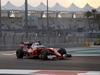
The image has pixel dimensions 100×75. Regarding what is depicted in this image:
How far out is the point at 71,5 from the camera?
119062mm

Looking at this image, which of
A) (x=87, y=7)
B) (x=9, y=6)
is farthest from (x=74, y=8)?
(x=9, y=6)

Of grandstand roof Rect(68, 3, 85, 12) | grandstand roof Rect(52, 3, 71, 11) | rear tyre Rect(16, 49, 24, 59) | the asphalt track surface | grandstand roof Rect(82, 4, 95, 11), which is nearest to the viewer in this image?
the asphalt track surface

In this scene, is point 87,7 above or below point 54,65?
above

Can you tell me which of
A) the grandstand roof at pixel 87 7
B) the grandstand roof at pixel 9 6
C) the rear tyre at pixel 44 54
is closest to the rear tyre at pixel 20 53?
the rear tyre at pixel 44 54

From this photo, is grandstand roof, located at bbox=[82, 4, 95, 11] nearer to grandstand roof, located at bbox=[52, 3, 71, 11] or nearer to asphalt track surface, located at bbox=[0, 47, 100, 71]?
grandstand roof, located at bbox=[52, 3, 71, 11]

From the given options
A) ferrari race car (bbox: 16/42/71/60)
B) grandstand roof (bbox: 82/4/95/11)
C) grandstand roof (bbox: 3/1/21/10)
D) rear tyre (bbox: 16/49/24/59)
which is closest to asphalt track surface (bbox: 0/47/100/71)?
ferrari race car (bbox: 16/42/71/60)

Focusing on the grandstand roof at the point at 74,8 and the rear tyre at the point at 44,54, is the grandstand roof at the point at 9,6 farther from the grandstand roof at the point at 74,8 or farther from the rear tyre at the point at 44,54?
the rear tyre at the point at 44,54

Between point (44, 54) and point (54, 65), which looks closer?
point (54, 65)

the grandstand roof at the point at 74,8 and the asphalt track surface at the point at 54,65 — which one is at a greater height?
the grandstand roof at the point at 74,8

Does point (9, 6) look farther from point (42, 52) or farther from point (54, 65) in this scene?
point (54, 65)

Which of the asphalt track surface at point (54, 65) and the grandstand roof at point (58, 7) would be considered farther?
the grandstand roof at point (58, 7)

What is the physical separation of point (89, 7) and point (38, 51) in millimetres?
106433

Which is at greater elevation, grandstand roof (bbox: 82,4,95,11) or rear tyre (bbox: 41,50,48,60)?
grandstand roof (bbox: 82,4,95,11)

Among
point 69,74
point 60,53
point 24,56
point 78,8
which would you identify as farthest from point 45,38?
point 78,8
